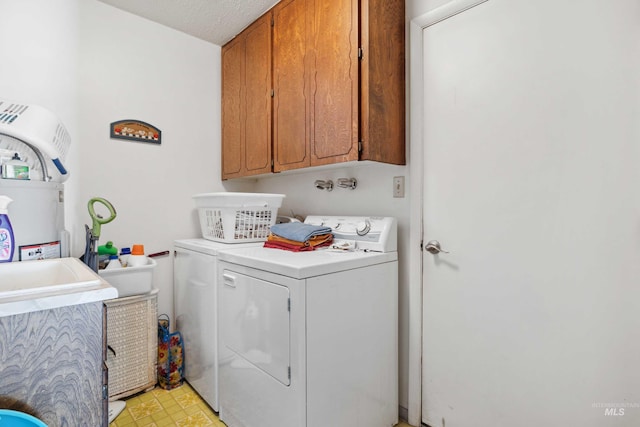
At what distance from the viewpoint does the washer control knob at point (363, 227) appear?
168 centimetres

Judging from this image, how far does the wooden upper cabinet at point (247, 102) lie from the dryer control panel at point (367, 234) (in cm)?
70

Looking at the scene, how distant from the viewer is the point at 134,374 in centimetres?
197

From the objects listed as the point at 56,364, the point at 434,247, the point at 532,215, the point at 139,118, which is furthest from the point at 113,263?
the point at 532,215

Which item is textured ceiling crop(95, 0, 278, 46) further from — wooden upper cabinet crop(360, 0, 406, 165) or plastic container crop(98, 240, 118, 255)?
plastic container crop(98, 240, 118, 255)

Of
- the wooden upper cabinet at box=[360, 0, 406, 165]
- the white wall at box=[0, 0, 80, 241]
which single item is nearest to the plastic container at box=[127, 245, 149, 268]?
the white wall at box=[0, 0, 80, 241]

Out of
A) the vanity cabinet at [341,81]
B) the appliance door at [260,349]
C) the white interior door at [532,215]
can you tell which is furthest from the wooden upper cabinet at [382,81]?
the appliance door at [260,349]

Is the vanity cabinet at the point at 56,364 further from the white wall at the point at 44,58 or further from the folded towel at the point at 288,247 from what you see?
the white wall at the point at 44,58

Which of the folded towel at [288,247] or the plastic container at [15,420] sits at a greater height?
the folded towel at [288,247]

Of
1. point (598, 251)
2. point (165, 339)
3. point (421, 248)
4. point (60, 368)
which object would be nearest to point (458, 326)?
point (421, 248)

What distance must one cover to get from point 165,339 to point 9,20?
192 centimetres

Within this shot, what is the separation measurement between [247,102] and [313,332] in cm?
172

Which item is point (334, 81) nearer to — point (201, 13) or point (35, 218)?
point (201, 13)

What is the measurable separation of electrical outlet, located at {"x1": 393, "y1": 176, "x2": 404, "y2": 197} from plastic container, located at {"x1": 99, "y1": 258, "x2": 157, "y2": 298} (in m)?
1.55

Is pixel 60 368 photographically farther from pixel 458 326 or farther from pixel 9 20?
pixel 9 20
